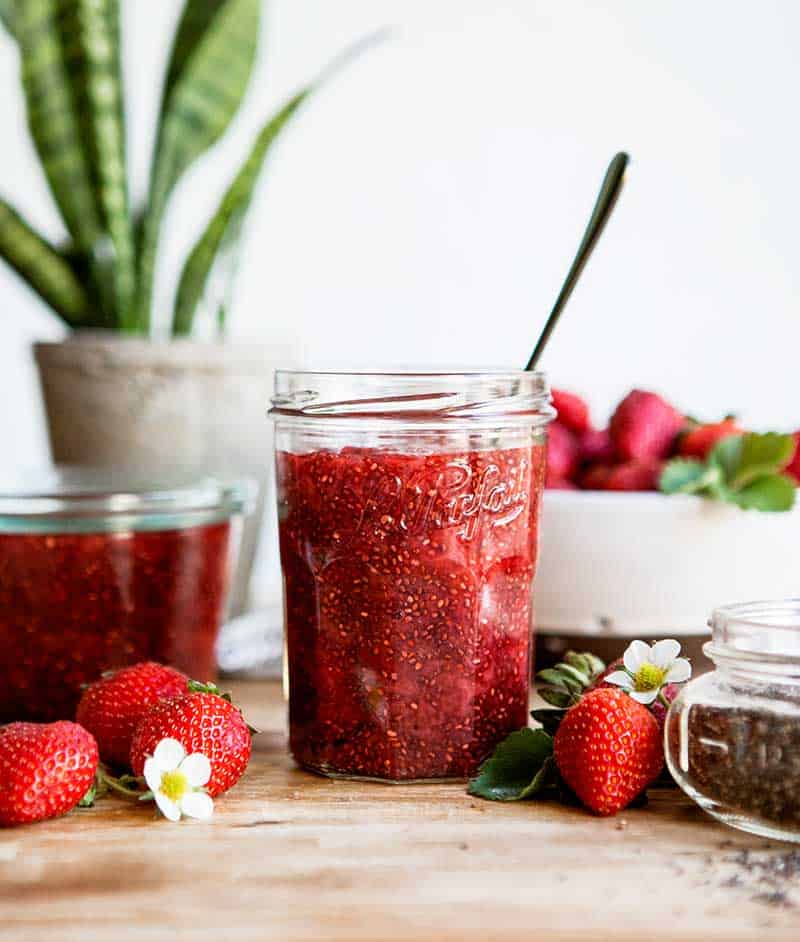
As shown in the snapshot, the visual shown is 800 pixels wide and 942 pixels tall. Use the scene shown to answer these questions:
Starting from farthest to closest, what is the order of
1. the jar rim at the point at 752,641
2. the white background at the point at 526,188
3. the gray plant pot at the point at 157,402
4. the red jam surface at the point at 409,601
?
the white background at the point at 526,188 → the gray plant pot at the point at 157,402 → the red jam surface at the point at 409,601 → the jar rim at the point at 752,641

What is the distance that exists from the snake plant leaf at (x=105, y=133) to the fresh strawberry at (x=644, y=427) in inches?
26.5

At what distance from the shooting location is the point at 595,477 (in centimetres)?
136

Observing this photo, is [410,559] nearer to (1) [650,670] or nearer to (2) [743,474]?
(1) [650,670]

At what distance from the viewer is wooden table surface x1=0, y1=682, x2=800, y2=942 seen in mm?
705

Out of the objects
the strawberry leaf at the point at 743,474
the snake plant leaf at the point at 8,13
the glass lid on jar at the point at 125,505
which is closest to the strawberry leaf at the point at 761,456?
the strawberry leaf at the point at 743,474

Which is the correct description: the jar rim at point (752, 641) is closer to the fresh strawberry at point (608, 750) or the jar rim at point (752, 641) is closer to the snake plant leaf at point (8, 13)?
the fresh strawberry at point (608, 750)

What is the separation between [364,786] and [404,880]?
187 millimetres

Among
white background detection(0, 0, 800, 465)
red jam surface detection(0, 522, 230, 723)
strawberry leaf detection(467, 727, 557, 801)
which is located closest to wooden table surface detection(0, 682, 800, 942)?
strawberry leaf detection(467, 727, 557, 801)

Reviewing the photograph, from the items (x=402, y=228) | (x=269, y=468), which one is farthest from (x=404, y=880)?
(x=402, y=228)

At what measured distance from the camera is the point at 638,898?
0.74 meters

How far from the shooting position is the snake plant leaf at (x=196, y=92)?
160 centimetres

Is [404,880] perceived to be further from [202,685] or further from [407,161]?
[407,161]

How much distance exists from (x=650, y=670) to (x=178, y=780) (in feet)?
1.15

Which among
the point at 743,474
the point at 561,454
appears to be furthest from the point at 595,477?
the point at 743,474
